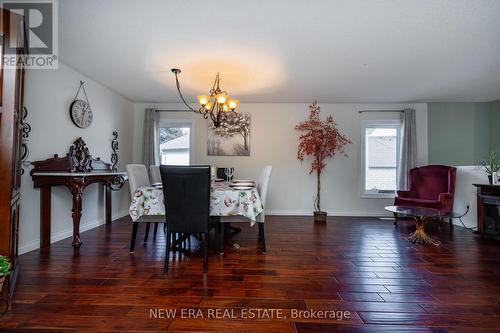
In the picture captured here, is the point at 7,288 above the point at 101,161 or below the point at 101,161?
below

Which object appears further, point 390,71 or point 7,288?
point 390,71

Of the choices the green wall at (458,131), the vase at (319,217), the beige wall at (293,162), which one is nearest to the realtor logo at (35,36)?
the beige wall at (293,162)

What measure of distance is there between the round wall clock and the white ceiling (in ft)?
1.55

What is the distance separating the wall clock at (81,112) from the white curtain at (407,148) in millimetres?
5604

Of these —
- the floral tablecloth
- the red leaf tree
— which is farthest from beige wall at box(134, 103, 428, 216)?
the floral tablecloth

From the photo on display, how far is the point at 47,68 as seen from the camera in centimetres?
310

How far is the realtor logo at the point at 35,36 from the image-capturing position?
5.56 feet

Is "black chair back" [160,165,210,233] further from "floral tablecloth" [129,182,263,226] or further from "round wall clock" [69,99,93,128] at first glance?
"round wall clock" [69,99,93,128]

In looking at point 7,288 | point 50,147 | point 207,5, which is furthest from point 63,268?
point 207,5

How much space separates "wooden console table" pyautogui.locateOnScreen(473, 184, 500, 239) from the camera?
3.42 meters

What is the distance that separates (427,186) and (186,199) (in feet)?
14.4

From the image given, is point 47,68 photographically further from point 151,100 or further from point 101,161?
point 151,100

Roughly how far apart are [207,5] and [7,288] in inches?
102

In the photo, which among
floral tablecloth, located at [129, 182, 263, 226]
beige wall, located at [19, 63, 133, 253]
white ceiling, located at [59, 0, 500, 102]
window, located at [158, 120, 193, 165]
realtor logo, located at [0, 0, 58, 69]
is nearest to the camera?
realtor logo, located at [0, 0, 58, 69]
